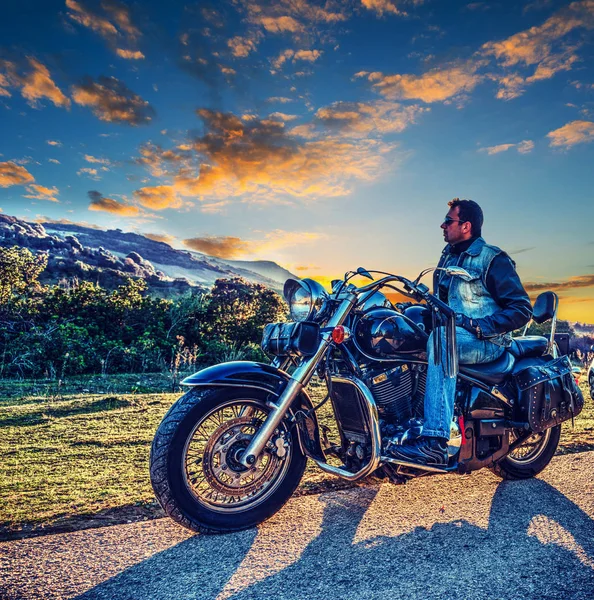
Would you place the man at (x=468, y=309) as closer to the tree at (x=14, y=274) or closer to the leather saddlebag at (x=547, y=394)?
the leather saddlebag at (x=547, y=394)

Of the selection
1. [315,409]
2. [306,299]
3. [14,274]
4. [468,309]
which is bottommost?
[315,409]

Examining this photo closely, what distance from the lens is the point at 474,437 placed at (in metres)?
3.77

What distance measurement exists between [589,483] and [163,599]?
333 cm

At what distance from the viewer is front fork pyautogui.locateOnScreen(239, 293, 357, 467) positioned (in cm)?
324

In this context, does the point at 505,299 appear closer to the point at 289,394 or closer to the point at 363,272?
the point at 363,272

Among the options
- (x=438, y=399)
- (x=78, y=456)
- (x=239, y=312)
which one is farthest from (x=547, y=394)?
(x=239, y=312)

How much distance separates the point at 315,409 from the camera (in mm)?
3574

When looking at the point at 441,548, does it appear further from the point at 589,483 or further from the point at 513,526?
the point at 589,483

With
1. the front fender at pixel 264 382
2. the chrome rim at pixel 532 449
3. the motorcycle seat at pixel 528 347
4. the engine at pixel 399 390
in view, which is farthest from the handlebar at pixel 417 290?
the chrome rim at pixel 532 449

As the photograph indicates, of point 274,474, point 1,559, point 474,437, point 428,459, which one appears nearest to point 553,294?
point 474,437

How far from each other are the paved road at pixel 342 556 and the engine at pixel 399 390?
24.5 inches

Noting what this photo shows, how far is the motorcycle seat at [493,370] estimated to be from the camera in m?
3.84

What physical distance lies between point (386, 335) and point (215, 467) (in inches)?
53.7

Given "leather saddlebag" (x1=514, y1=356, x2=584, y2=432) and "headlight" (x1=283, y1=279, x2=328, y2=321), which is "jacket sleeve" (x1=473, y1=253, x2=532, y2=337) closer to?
"leather saddlebag" (x1=514, y1=356, x2=584, y2=432)
